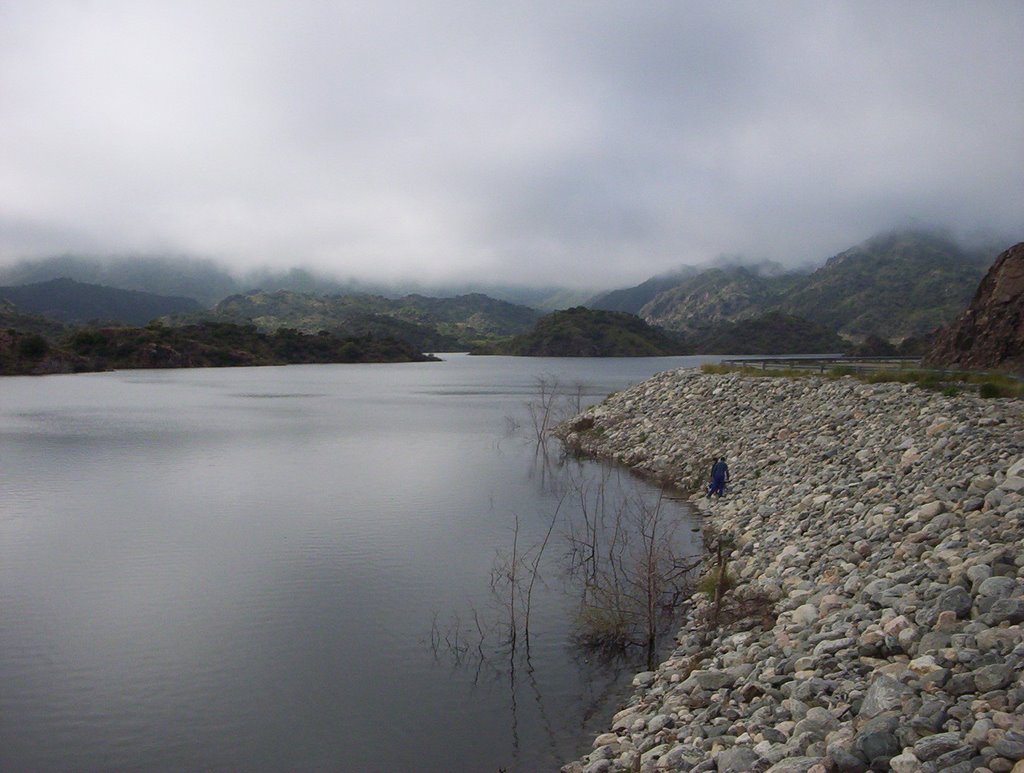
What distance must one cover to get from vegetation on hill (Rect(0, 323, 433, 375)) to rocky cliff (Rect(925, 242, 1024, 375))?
14297 centimetres

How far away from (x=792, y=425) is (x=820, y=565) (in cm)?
1576

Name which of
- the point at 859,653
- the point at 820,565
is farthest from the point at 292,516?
the point at 859,653

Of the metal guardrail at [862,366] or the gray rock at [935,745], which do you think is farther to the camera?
the metal guardrail at [862,366]

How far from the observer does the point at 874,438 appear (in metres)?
23.1

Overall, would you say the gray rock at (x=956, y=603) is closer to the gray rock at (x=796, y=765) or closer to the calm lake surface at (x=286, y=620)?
the gray rock at (x=796, y=765)

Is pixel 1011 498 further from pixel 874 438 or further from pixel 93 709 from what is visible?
pixel 93 709

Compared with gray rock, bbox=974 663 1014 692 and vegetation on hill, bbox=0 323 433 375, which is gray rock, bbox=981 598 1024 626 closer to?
gray rock, bbox=974 663 1014 692

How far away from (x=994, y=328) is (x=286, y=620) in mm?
30512

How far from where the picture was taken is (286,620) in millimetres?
16641

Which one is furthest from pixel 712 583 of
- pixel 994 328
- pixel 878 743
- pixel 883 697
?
pixel 994 328

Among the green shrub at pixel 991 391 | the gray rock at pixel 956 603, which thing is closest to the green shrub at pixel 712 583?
the gray rock at pixel 956 603

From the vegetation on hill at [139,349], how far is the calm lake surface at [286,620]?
364 feet

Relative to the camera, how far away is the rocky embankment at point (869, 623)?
792 centimetres

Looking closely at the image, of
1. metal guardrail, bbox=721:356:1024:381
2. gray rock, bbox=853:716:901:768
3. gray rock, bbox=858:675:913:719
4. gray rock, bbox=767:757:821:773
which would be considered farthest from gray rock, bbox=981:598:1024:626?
metal guardrail, bbox=721:356:1024:381
